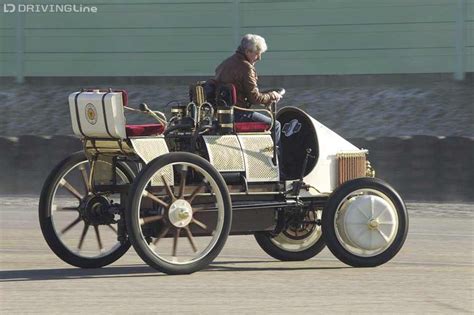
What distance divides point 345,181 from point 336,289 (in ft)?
5.58

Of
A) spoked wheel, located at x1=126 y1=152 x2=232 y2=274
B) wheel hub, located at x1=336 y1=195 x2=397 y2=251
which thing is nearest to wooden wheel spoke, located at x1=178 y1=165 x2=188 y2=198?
spoked wheel, located at x1=126 y1=152 x2=232 y2=274

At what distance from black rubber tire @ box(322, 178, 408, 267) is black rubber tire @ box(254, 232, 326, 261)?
753mm

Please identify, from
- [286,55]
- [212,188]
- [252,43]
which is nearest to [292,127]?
[252,43]

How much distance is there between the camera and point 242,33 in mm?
22828

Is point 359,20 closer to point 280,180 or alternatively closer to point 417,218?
point 417,218

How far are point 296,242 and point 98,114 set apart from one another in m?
2.34

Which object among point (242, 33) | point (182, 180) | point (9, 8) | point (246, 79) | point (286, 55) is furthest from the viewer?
point (9, 8)

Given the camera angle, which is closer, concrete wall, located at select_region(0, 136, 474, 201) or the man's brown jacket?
the man's brown jacket

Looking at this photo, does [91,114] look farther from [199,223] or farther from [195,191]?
[199,223]

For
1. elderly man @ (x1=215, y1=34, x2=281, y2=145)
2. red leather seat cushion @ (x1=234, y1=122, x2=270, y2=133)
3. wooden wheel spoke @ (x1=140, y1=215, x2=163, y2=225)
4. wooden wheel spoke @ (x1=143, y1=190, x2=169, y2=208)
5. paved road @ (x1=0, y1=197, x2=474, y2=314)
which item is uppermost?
elderly man @ (x1=215, y1=34, x2=281, y2=145)

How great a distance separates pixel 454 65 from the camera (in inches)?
883

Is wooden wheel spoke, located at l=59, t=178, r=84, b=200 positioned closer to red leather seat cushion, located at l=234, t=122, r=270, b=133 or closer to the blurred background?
red leather seat cushion, located at l=234, t=122, r=270, b=133

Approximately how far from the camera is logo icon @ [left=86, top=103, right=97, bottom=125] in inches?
395

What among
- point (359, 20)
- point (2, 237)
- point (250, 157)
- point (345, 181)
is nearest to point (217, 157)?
point (250, 157)
